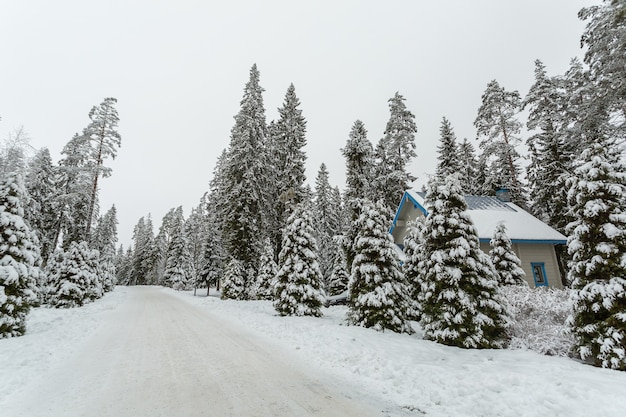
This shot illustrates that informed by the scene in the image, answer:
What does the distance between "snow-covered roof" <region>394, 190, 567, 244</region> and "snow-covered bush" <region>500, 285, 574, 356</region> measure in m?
6.92

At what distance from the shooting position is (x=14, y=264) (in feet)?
31.6

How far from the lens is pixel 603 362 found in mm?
6242

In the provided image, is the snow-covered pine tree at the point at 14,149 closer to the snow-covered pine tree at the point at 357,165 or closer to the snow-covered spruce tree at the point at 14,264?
the snow-covered spruce tree at the point at 14,264

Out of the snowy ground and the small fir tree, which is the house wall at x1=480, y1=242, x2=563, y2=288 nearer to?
the snowy ground

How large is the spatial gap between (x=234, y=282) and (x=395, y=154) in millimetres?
19077

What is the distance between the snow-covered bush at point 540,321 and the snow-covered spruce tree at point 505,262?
312 centimetres

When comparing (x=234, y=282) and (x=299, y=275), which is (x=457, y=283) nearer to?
(x=299, y=275)

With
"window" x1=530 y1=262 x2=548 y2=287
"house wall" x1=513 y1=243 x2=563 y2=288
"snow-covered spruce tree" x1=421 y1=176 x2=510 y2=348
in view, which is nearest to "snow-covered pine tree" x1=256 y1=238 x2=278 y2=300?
"snow-covered spruce tree" x1=421 y1=176 x2=510 y2=348

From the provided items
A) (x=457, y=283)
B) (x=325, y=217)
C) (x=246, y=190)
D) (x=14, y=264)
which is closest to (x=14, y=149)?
(x=246, y=190)

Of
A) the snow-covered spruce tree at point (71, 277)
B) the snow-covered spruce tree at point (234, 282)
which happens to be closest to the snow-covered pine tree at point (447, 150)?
the snow-covered spruce tree at point (234, 282)

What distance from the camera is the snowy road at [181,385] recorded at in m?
4.33

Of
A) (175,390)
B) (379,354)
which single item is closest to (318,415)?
(175,390)

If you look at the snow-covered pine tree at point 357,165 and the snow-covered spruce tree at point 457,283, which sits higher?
the snow-covered pine tree at point 357,165

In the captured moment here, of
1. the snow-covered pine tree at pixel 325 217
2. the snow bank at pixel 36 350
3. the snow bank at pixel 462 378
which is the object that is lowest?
the snow bank at pixel 462 378
